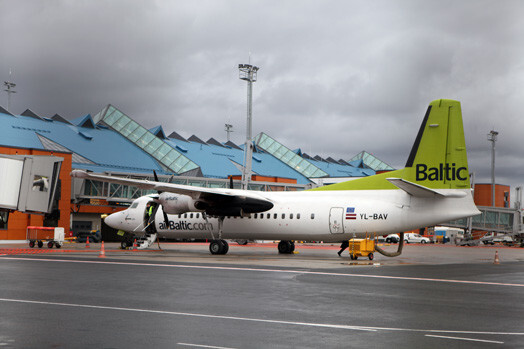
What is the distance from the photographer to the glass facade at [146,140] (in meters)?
69.9

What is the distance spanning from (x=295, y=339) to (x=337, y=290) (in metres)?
6.36

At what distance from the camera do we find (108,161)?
2361 inches

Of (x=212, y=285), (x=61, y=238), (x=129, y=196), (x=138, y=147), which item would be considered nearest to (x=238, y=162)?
(x=138, y=147)

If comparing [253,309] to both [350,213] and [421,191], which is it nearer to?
[421,191]

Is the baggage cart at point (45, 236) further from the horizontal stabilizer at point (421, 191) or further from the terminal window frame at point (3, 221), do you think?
the horizontal stabilizer at point (421, 191)

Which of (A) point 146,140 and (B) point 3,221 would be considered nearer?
(B) point 3,221

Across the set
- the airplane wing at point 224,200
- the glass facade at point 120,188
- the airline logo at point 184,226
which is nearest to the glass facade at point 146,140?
the glass facade at point 120,188

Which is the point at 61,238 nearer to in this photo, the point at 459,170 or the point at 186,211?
the point at 186,211

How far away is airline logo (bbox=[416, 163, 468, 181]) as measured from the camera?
2467cm

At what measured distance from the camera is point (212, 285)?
567 inches

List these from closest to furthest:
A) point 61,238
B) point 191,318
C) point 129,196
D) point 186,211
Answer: point 191,318 → point 186,211 → point 61,238 → point 129,196

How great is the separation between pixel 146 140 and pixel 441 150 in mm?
53868

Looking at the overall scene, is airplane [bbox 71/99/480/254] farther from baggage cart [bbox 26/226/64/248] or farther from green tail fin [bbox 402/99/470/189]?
baggage cart [bbox 26/226/64/248]

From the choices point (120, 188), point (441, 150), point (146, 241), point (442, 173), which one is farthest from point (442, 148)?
point (120, 188)
